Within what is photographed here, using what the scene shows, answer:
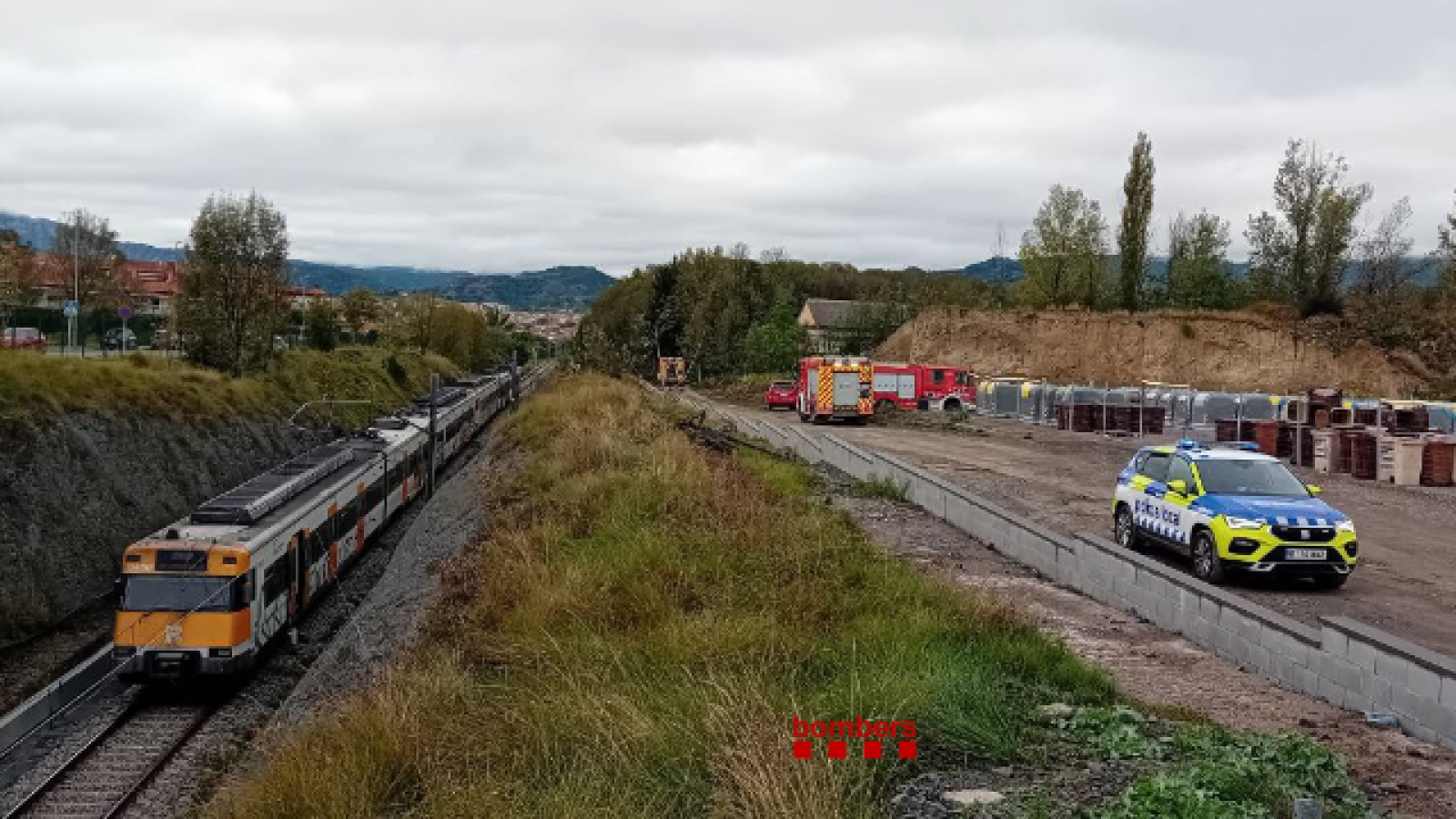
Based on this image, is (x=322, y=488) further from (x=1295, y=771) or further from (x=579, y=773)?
(x=1295, y=771)

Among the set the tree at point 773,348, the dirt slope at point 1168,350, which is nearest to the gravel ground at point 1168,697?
the dirt slope at point 1168,350

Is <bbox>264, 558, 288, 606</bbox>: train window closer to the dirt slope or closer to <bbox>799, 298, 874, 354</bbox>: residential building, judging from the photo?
the dirt slope

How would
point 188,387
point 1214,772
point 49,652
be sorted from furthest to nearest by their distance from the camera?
1. point 188,387
2. point 49,652
3. point 1214,772

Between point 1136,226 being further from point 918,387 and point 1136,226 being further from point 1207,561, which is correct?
point 1207,561

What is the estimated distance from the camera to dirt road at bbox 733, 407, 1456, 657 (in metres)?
12.9

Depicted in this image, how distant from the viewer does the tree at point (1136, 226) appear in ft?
204

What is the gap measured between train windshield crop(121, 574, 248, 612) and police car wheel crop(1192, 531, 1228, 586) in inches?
562

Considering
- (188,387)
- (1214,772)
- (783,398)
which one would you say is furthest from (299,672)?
(783,398)

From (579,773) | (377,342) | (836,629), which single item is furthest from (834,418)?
(377,342)

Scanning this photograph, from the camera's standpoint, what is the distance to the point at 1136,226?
63.4 meters

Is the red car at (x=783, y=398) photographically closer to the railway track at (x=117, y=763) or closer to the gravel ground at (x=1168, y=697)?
the gravel ground at (x=1168, y=697)

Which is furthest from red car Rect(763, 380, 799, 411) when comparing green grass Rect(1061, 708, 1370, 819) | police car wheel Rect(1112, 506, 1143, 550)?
green grass Rect(1061, 708, 1370, 819)

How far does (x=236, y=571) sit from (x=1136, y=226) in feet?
190

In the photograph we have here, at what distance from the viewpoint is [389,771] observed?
700 centimetres
